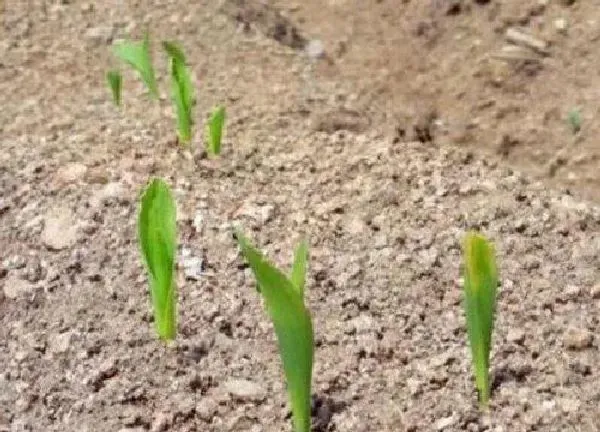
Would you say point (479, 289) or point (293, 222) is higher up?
point (479, 289)

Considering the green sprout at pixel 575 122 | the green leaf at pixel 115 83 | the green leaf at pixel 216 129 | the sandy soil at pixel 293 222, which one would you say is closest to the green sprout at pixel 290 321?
the sandy soil at pixel 293 222

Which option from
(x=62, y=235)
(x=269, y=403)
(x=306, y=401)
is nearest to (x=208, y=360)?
(x=269, y=403)

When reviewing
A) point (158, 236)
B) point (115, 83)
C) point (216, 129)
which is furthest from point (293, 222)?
point (115, 83)

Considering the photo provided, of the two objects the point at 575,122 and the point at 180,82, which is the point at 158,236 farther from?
the point at 575,122

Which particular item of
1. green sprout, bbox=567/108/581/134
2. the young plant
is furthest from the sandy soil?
A: the young plant

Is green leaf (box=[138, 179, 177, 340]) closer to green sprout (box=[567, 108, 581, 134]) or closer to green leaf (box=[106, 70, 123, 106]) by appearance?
green leaf (box=[106, 70, 123, 106])

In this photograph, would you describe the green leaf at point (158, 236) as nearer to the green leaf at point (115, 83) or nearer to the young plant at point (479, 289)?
the young plant at point (479, 289)

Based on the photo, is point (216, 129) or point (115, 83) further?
point (115, 83)
